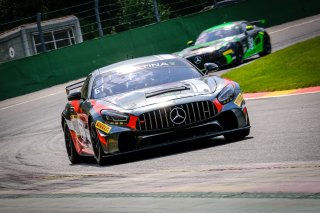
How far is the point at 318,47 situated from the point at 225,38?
4071 mm

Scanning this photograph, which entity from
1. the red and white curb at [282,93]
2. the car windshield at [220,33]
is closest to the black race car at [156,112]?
the red and white curb at [282,93]

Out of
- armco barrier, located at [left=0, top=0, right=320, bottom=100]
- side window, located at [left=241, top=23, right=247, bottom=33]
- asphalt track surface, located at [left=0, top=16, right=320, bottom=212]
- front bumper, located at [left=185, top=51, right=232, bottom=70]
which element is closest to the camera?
asphalt track surface, located at [left=0, top=16, right=320, bottom=212]

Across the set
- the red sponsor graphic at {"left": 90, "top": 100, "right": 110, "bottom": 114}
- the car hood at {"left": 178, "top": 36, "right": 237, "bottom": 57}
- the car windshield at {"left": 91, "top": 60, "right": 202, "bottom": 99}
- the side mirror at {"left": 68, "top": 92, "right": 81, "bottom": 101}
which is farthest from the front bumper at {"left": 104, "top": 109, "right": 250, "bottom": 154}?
the car hood at {"left": 178, "top": 36, "right": 237, "bottom": 57}

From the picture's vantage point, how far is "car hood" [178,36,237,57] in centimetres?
2486

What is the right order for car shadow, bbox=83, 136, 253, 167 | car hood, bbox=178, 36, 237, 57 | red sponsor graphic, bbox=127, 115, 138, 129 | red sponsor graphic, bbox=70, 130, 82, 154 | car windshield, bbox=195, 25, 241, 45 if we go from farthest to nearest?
car windshield, bbox=195, 25, 241, 45, car hood, bbox=178, 36, 237, 57, red sponsor graphic, bbox=70, 130, 82, 154, car shadow, bbox=83, 136, 253, 167, red sponsor graphic, bbox=127, 115, 138, 129

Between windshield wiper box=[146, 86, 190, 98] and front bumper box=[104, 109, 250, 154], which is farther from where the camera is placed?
windshield wiper box=[146, 86, 190, 98]

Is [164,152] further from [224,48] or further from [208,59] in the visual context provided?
[224,48]

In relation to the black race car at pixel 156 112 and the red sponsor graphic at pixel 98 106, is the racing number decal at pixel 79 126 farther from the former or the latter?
the red sponsor graphic at pixel 98 106

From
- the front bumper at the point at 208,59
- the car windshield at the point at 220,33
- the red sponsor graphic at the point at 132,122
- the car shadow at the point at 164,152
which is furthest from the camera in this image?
the car windshield at the point at 220,33

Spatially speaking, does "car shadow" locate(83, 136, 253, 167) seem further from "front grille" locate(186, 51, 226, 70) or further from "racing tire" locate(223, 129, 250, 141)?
"front grille" locate(186, 51, 226, 70)

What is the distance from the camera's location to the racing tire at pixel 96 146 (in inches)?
433

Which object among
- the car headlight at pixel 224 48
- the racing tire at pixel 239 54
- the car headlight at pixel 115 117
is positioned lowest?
the racing tire at pixel 239 54

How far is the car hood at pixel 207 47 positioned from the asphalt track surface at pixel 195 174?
837 cm

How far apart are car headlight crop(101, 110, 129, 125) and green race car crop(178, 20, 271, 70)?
45.1ft
